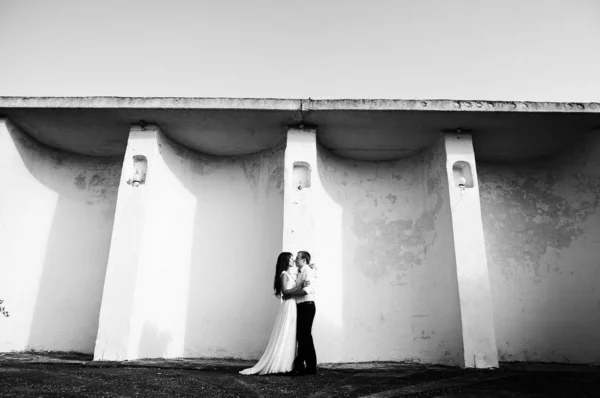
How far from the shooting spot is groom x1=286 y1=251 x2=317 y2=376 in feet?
20.9

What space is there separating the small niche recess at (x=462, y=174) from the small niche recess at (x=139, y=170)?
5.73 meters

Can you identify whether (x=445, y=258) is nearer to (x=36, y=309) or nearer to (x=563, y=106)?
(x=563, y=106)

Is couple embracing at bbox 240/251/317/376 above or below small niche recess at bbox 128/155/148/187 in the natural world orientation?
below

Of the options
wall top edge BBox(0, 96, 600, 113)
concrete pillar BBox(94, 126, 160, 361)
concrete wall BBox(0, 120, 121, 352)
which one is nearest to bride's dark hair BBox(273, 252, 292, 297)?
concrete pillar BBox(94, 126, 160, 361)

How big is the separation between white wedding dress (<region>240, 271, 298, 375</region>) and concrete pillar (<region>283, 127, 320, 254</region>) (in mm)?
1573

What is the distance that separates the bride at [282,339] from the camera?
6.29 metres

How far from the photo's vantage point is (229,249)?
9430 mm

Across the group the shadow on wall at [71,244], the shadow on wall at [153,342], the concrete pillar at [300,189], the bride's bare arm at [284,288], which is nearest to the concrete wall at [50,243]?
the shadow on wall at [71,244]

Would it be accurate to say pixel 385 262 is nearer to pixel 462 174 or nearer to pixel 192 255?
pixel 462 174

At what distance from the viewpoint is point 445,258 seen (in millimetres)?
8602

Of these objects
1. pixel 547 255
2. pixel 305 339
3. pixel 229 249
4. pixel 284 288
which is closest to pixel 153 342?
pixel 229 249

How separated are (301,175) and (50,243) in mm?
5286

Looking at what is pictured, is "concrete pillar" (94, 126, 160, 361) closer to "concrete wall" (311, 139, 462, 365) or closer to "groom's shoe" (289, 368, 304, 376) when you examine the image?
"groom's shoe" (289, 368, 304, 376)

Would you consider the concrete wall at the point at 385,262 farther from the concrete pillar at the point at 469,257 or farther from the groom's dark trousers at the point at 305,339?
the groom's dark trousers at the point at 305,339
